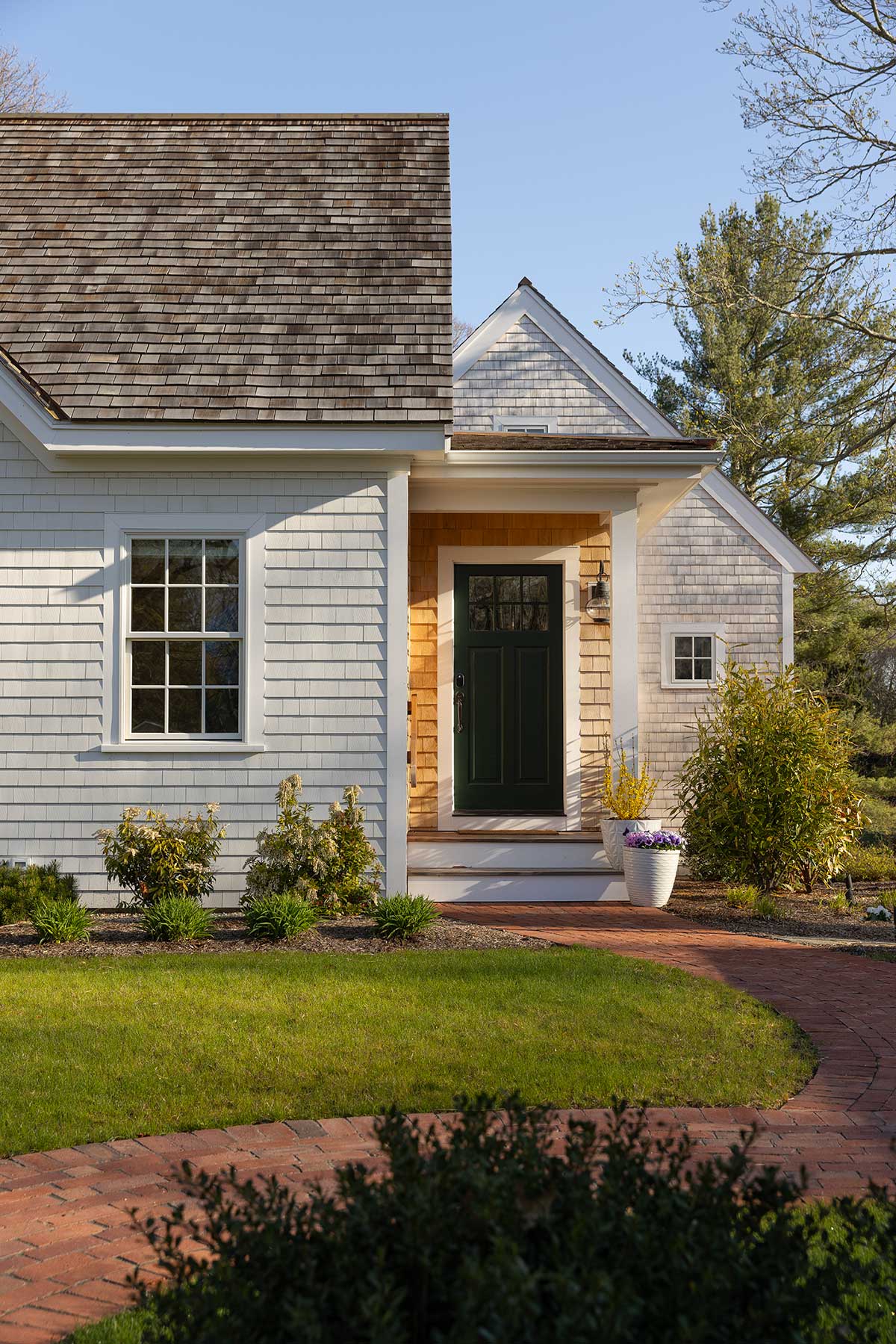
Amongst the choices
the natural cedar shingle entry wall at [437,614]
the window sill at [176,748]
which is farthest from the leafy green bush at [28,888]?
the natural cedar shingle entry wall at [437,614]

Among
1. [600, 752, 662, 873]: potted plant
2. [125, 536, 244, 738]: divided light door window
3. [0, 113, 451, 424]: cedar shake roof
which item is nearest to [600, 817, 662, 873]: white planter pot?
[600, 752, 662, 873]: potted plant

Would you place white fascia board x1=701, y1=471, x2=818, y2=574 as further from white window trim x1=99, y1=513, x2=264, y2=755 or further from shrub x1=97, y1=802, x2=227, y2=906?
shrub x1=97, y1=802, x2=227, y2=906

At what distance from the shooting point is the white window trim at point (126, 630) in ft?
28.4

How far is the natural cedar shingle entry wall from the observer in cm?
1094

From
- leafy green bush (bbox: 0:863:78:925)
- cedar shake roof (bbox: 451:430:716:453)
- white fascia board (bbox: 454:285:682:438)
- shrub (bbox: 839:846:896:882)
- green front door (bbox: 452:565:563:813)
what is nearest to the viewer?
leafy green bush (bbox: 0:863:78:925)

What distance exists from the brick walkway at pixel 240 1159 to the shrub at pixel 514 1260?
1094 mm

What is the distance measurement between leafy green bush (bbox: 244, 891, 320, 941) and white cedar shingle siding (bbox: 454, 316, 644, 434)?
6.70 meters

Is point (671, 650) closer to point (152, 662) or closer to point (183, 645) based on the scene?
point (183, 645)

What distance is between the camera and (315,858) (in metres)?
7.96

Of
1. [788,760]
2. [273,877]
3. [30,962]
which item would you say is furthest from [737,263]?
[30,962]

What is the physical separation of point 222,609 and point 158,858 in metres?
2.04

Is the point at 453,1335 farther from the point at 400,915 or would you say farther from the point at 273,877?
the point at 273,877

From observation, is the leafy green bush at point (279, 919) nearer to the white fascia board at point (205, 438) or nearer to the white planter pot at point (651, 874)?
the white planter pot at point (651, 874)

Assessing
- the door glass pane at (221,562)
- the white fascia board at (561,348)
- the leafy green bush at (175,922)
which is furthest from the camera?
the white fascia board at (561,348)
